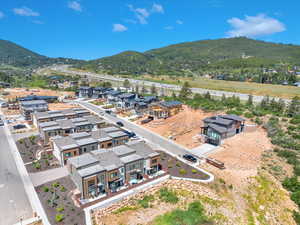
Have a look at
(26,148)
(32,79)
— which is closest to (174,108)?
(26,148)

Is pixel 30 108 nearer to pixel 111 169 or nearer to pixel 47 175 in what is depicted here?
pixel 47 175

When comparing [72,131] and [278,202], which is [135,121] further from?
[278,202]

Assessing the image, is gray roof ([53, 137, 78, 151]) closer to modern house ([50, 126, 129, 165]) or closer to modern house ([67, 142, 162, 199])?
modern house ([50, 126, 129, 165])

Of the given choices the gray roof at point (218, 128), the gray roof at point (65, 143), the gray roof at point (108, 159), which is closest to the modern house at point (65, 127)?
the gray roof at point (65, 143)

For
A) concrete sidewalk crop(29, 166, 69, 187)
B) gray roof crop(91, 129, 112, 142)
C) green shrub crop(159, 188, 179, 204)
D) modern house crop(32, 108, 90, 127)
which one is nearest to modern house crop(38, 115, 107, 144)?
modern house crop(32, 108, 90, 127)

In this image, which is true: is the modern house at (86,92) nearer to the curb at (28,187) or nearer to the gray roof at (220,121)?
the curb at (28,187)

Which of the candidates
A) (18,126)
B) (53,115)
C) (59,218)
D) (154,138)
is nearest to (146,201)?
(59,218)
